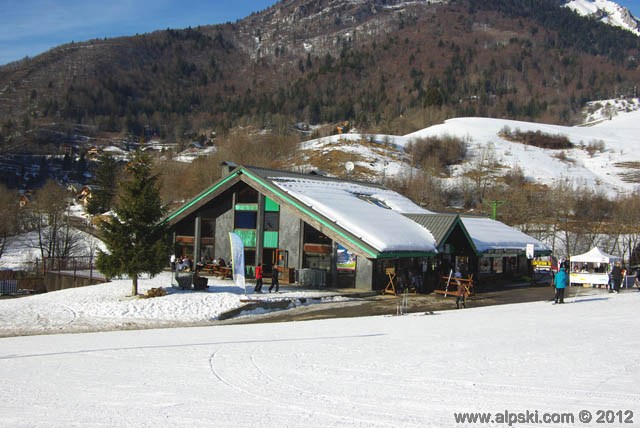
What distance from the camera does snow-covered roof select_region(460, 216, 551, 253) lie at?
33656mm

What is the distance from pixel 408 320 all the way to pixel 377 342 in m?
5.36

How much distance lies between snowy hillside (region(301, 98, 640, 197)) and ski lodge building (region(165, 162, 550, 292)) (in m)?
50.1

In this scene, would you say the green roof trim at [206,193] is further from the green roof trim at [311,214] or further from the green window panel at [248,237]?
the green window panel at [248,237]

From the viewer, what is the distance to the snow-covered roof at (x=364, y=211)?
2652cm

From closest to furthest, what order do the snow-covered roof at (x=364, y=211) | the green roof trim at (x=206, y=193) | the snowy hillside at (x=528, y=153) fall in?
the snow-covered roof at (x=364, y=211)
the green roof trim at (x=206, y=193)
the snowy hillside at (x=528, y=153)

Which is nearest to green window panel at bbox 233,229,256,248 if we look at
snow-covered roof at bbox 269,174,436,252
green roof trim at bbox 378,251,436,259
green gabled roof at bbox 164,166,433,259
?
green gabled roof at bbox 164,166,433,259

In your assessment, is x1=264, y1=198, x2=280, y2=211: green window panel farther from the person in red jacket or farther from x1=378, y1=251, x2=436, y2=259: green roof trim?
x1=378, y1=251, x2=436, y2=259: green roof trim

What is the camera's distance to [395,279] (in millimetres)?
27500

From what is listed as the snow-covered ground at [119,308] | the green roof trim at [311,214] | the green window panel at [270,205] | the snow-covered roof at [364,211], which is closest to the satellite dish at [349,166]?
the snow-covered roof at [364,211]

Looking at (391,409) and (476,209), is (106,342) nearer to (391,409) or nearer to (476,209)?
(391,409)

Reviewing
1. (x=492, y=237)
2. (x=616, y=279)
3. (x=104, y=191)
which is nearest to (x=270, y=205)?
(x=492, y=237)

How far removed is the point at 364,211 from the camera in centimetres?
3011

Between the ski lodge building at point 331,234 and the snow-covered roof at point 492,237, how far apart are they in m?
0.11

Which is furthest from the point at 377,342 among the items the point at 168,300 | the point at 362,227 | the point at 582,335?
the point at 362,227
